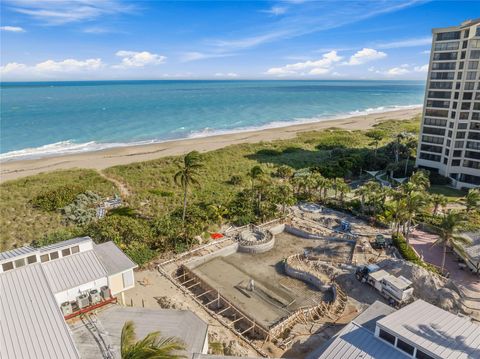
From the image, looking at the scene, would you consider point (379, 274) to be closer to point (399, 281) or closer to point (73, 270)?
point (399, 281)

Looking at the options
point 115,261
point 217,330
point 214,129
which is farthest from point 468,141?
point 214,129

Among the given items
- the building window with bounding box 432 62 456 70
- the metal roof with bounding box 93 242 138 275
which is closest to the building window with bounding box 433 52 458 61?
the building window with bounding box 432 62 456 70

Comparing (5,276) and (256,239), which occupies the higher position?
(5,276)

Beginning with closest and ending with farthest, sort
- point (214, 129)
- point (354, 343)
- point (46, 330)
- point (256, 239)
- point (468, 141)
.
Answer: point (46, 330) < point (354, 343) < point (256, 239) < point (468, 141) < point (214, 129)

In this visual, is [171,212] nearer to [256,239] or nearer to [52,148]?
[256,239]

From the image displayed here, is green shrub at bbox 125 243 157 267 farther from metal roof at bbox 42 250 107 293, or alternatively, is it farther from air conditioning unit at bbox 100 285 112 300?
air conditioning unit at bbox 100 285 112 300

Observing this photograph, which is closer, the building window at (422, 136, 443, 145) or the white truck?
the white truck
